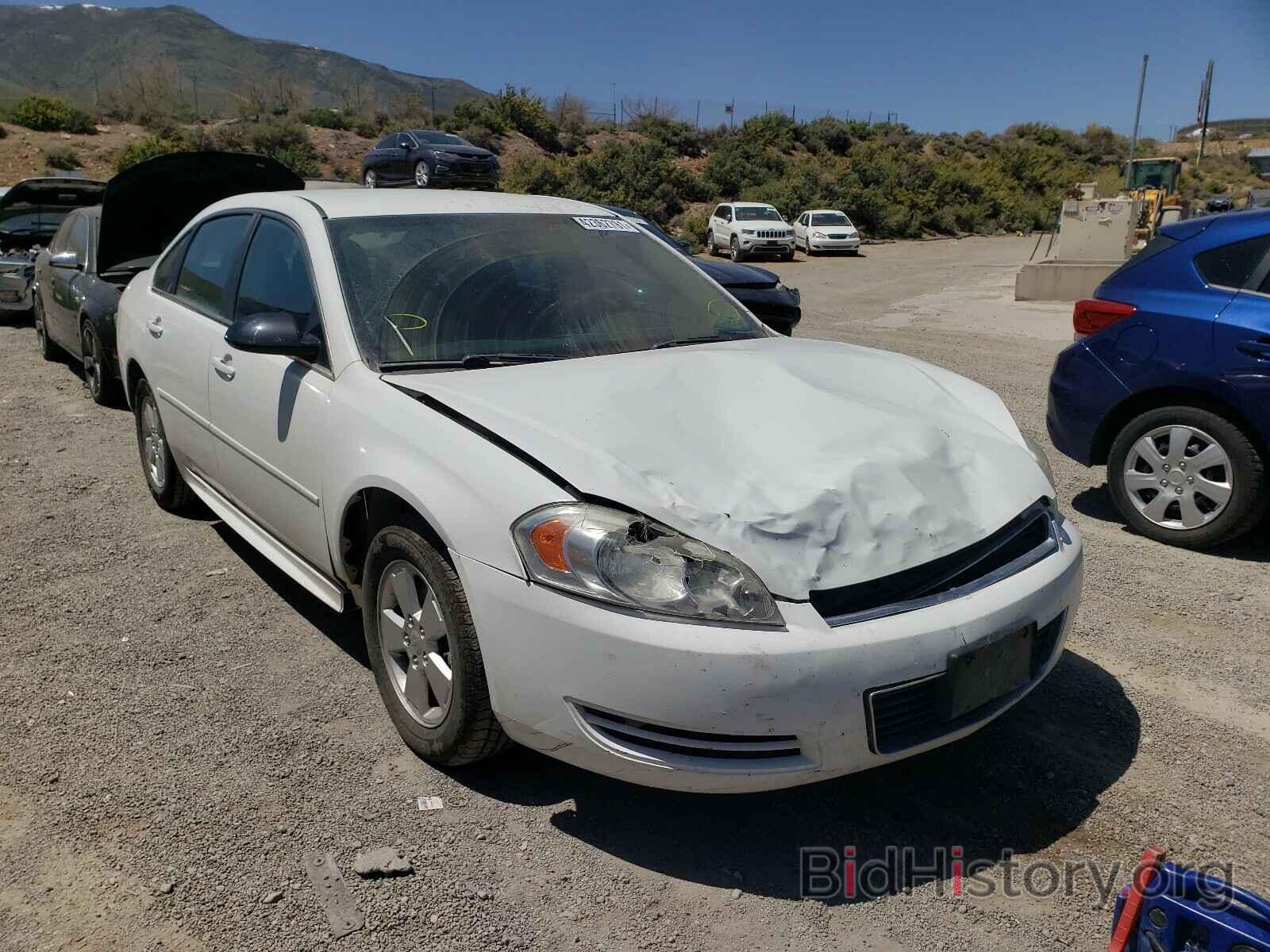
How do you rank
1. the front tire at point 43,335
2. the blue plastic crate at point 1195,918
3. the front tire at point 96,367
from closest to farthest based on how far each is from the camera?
1. the blue plastic crate at point 1195,918
2. the front tire at point 96,367
3. the front tire at point 43,335

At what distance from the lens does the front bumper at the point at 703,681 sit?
2.33m

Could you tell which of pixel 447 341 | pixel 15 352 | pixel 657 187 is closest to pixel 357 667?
pixel 447 341

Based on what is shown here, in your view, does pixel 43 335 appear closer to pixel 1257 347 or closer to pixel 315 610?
pixel 315 610

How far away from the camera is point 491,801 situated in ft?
9.55

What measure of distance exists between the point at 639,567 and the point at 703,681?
12.3 inches

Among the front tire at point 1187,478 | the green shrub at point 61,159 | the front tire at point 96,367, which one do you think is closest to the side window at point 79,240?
the front tire at point 96,367

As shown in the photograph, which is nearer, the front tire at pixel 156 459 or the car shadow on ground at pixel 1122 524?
the car shadow on ground at pixel 1122 524

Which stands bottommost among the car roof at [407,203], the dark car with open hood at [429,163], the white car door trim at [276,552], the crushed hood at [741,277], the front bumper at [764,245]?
the white car door trim at [276,552]

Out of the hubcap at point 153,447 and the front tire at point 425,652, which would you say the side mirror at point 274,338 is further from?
the hubcap at point 153,447

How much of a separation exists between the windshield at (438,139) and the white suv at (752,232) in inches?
325

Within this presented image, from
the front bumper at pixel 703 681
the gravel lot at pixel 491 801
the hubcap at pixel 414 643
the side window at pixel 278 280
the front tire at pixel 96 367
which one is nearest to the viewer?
the front bumper at pixel 703 681

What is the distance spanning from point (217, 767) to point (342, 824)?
53 cm

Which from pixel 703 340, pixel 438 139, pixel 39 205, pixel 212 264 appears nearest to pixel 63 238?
pixel 39 205

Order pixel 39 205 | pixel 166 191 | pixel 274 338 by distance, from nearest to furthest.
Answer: pixel 274 338, pixel 166 191, pixel 39 205
